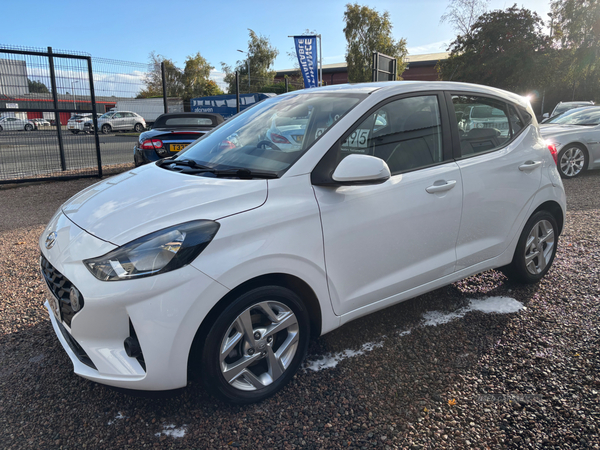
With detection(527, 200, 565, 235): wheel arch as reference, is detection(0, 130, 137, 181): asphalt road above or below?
above

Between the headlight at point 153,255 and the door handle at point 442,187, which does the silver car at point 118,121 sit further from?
the headlight at point 153,255

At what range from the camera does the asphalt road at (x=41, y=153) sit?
862 cm

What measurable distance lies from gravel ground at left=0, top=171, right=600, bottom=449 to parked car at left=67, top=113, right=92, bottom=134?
6.91 m

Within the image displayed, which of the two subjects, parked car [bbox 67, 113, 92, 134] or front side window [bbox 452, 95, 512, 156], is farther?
parked car [bbox 67, 113, 92, 134]

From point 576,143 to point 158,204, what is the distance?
969cm

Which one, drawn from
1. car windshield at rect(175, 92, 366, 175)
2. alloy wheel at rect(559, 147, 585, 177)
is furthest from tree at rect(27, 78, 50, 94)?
alloy wheel at rect(559, 147, 585, 177)

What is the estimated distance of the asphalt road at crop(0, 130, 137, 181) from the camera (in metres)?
8.62

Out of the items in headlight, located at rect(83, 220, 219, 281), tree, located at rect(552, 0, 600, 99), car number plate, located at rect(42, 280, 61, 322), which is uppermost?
tree, located at rect(552, 0, 600, 99)

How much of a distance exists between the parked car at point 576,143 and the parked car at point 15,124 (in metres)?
10.5

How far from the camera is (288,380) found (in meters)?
2.38

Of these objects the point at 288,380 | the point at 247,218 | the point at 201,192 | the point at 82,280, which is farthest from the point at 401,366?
the point at 82,280

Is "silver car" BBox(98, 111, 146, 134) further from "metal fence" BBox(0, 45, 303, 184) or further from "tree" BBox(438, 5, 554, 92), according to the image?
"tree" BBox(438, 5, 554, 92)

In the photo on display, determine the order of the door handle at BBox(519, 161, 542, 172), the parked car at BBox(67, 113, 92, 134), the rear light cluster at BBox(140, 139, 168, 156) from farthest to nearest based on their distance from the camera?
the parked car at BBox(67, 113, 92, 134) < the rear light cluster at BBox(140, 139, 168, 156) < the door handle at BBox(519, 161, 542, 172)

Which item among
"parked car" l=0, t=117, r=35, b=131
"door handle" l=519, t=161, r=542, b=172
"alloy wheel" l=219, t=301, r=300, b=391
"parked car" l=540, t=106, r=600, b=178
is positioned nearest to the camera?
"alloy wheel" l=219, t=301, r=300, b=391
